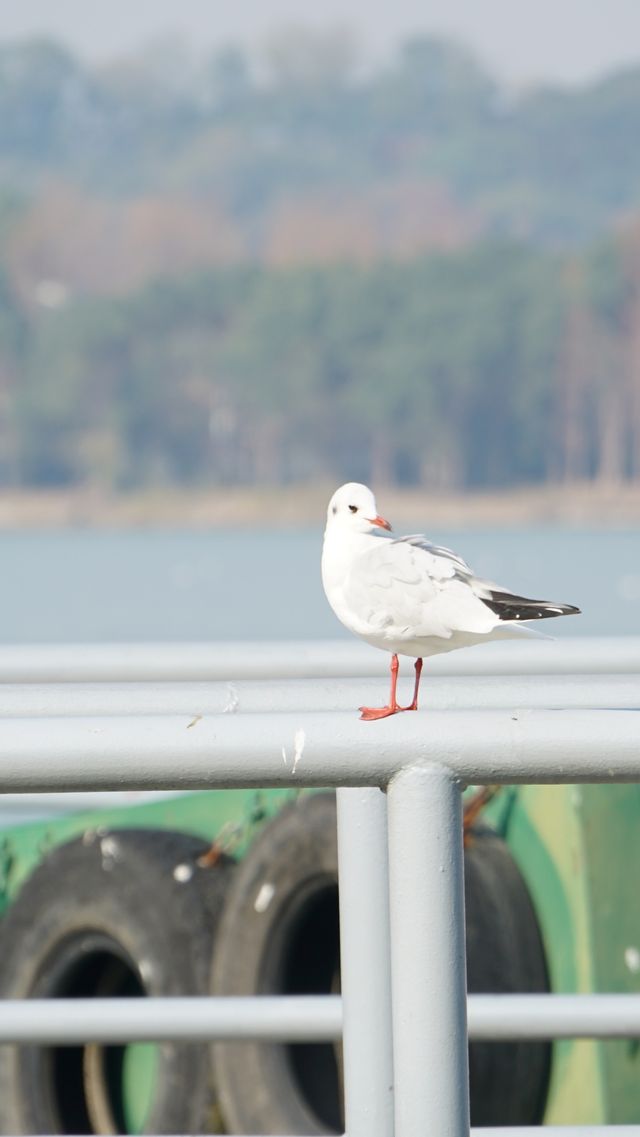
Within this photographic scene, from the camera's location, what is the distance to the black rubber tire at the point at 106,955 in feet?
16.6

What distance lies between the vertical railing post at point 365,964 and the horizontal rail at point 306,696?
100 millimetres

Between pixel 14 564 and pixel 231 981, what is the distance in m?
91.4

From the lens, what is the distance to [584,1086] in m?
4.64

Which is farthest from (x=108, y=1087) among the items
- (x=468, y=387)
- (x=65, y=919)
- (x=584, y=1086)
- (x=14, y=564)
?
(x=468, y=387)

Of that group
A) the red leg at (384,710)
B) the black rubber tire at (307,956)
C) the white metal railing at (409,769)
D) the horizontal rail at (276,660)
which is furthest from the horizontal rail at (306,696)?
the black rubber tire at (307,956)

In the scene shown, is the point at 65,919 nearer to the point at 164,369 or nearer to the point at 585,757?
the point at 585,757

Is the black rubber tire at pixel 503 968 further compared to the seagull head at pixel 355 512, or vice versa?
the black rubber tire at pixel 503 968

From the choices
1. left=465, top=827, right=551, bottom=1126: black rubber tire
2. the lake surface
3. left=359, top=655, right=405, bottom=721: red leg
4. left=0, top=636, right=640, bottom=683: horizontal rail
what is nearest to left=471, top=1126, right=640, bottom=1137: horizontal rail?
left=359, top=655, right=405, bottom=721: red leg

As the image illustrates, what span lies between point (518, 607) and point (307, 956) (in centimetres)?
315

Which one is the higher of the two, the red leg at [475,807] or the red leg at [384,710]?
the red leg at [384,710]

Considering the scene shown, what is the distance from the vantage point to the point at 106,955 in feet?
17.5

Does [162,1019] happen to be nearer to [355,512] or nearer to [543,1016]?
[543,1016]

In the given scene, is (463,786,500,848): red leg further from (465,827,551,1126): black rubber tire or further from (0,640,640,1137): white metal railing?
(0,640,640,1137): white metal railing

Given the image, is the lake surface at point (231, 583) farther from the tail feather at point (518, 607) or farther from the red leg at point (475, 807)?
the tail feather at point (518, 607)
